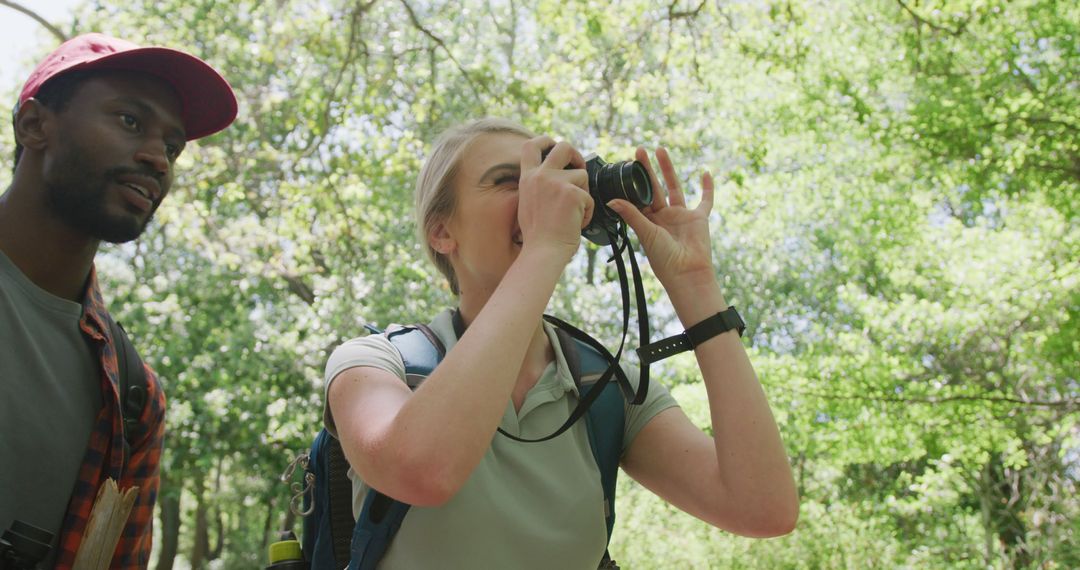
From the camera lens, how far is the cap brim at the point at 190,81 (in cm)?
191

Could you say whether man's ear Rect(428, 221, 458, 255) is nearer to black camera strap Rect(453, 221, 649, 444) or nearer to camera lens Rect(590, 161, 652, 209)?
black camera strap Rect(453, 221, 649, 444)

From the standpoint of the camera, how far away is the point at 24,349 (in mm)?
1715

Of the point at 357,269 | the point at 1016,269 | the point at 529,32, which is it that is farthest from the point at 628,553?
the point at 529,32

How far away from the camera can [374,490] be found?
56.2 inches

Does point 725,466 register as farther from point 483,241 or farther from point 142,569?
point 142,569

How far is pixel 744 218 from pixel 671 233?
9947mm

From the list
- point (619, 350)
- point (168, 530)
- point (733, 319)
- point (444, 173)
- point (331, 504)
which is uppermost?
point (168, 530)

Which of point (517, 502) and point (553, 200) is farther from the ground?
point (553, 200)

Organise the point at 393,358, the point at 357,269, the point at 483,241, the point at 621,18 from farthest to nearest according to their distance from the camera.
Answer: the point at 357,269, the point at 621,18, the point at 483,241, the point at 393,358

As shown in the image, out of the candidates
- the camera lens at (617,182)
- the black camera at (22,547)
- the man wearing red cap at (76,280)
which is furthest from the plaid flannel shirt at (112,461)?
the camera lens at (617,182)

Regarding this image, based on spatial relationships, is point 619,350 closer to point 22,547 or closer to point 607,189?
point 607,189

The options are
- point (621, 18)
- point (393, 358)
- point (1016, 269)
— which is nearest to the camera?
point (393, 358)

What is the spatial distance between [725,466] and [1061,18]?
19.1 ft

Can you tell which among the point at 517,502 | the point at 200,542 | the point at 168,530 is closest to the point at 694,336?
the point at 517,502
